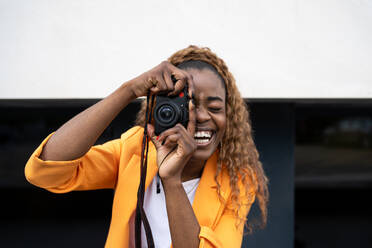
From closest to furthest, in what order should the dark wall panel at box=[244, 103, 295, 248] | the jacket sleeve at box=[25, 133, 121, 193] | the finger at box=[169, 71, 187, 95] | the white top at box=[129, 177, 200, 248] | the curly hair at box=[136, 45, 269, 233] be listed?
the jacket sleeve at box=[25, 133, 121, 193] < the finger at box=[169, 71, 187, 95] < the white top at box=[129, 177, 200, 248] < the curly hair at box=[136, 45, 269, 233] < the dark wall panel at box=[244, 103, 295, 248]

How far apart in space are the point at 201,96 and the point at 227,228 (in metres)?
0.60

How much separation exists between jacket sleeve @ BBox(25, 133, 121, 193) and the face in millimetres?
384

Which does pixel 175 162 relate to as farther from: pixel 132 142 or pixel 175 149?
pixel 132 142

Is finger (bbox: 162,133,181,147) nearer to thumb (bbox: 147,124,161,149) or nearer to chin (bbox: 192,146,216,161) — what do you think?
thumb (bbox: 147,124,161,149)

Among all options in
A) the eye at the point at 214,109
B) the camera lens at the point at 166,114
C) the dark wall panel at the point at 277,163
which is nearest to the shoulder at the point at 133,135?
the camera lens at the point at 166,114

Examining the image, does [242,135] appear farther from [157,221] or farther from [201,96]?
[157,221]

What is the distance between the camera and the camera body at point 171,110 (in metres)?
1.10

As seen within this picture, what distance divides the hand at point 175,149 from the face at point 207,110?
0.12 m

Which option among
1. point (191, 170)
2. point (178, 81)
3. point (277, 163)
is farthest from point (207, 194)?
point (277, 163)

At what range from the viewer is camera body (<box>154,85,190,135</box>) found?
1101mm

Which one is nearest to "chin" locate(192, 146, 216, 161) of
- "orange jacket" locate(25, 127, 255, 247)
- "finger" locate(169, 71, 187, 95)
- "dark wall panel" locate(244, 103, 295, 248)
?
"orange jacket" locate(25, 127, 255, 247)

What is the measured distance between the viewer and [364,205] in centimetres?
556

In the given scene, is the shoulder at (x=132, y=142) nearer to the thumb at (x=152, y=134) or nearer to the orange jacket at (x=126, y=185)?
the orange jacket at (x=126, y=185)

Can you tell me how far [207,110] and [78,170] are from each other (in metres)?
0.61
